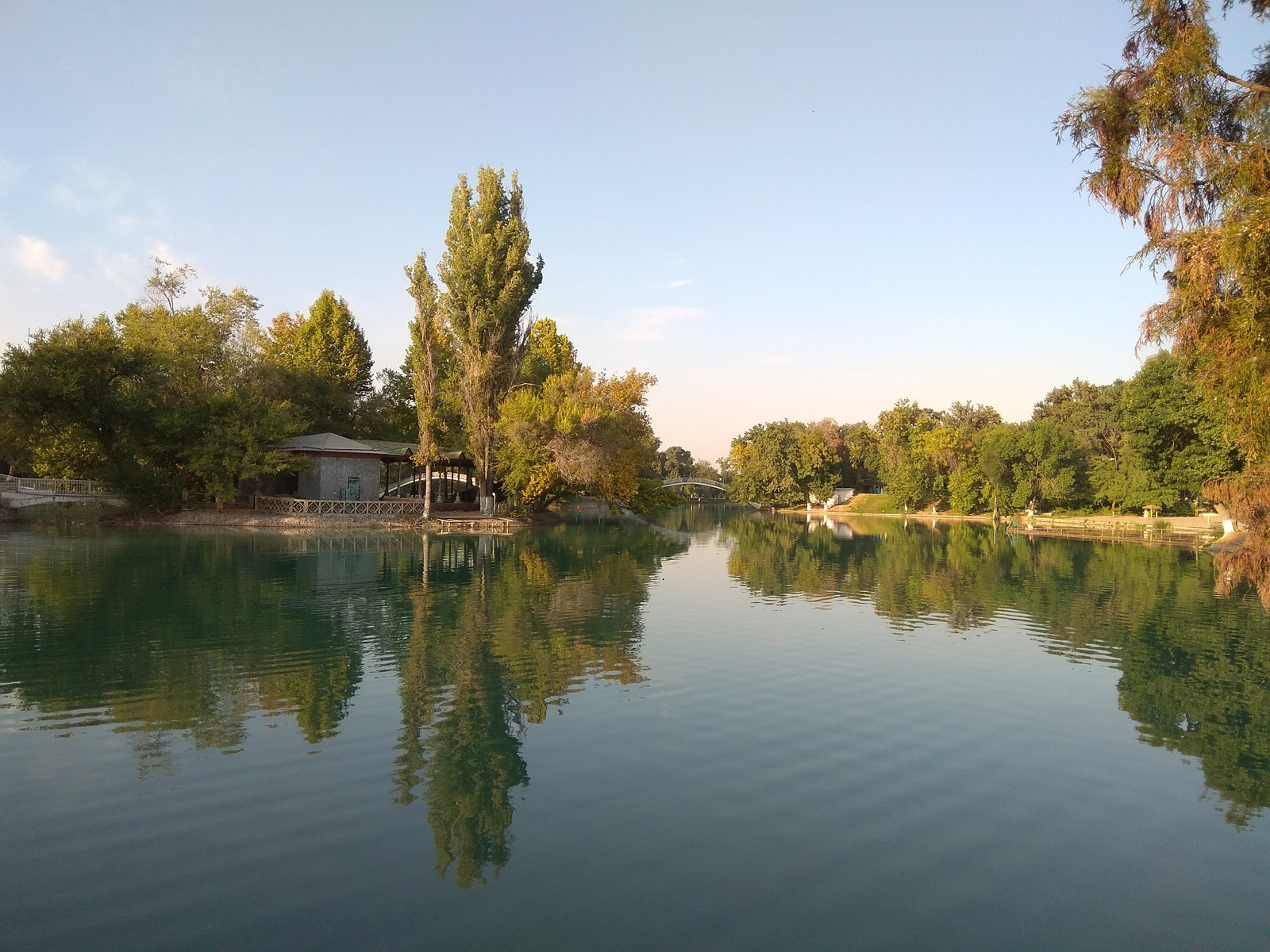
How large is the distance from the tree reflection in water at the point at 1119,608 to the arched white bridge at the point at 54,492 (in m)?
35.7

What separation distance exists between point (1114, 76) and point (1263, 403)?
16.8 feet

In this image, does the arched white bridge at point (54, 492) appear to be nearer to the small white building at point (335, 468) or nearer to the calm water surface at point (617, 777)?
the small white building at point (335, 468)

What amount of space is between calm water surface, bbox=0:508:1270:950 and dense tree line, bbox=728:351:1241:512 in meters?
25.0

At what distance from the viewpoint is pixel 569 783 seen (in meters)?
9.12

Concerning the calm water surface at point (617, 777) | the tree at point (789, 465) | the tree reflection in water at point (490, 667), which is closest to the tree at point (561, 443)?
the tree reflection in water at point (490, 667)

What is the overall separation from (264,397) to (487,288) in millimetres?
15668

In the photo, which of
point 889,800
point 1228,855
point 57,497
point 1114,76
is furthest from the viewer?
point 57,497

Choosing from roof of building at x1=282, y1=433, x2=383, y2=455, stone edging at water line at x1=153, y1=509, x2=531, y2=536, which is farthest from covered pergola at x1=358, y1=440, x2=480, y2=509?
stone edging at water line at x1=153, y1=509, x2=531, y2=536

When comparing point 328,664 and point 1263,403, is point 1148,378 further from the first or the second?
point 328,664

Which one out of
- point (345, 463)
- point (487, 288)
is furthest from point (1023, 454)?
point (345, 463)

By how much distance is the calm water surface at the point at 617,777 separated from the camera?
6465 millimetres

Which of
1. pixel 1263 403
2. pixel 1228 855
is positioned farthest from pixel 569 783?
pixel 1263 403

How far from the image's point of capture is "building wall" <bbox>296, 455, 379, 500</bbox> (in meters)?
48.4

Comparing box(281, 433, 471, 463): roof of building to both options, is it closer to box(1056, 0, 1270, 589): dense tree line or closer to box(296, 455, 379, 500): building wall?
box(296, 455, 379, 500): building wall
